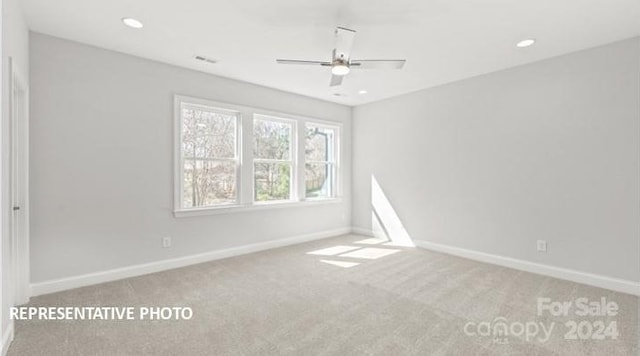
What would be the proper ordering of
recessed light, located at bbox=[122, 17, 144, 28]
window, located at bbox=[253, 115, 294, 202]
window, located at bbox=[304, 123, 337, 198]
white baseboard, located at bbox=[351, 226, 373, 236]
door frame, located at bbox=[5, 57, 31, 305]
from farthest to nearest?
white baseboard, located at bbox=[351, 226, 373, 236] < window, located at bbox=[304, 123, 337, 198] < window, located at bbox=[253, 115, 294, 202] < recessed light, located at bbox=[122, 17, 144, 28] < door frame, located at bbox=[5, 57, 31, 305]

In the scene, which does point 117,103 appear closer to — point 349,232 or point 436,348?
point 436,348

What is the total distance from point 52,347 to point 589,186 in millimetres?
5275

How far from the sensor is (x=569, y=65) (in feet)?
11.6

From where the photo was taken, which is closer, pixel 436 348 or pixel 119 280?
pixel 436 348

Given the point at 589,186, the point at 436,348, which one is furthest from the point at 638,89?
the point at 436,348

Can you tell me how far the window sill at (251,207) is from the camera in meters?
4.03

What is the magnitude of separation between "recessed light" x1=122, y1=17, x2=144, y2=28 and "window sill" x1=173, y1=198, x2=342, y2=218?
2177 mm

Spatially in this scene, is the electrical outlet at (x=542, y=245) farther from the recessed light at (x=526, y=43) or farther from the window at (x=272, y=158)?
the window at (x=272, y=158)

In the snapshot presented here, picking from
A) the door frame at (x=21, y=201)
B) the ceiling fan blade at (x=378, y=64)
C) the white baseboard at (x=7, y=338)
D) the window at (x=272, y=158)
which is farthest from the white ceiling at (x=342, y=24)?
the white baseboard at (x=7, y=338)

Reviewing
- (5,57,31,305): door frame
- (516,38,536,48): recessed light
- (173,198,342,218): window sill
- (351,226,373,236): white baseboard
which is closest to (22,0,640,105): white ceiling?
(516,38,536,48): recessed light

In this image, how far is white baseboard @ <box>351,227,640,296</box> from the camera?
10.4 feet

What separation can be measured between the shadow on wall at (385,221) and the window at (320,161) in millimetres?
883

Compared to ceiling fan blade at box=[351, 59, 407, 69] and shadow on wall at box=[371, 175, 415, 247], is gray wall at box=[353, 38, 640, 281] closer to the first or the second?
shadow on wall at box=[371, 175, 415, 247]

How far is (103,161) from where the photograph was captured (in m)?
3.40
